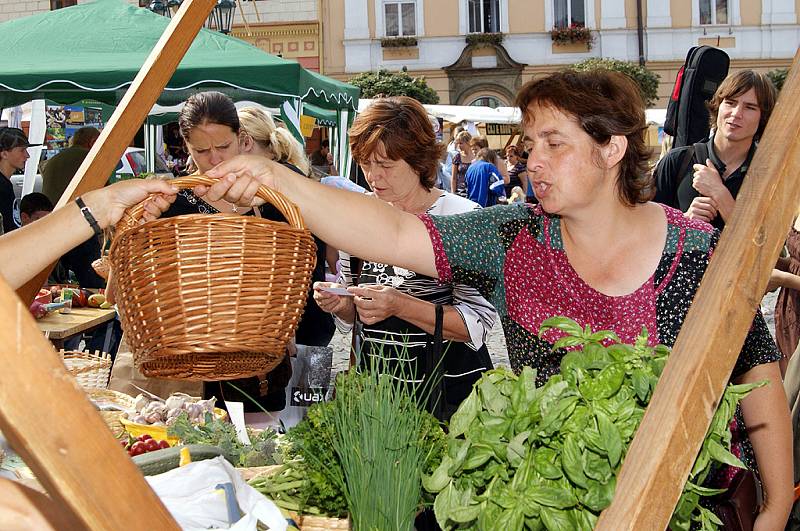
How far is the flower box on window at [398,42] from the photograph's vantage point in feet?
95.1

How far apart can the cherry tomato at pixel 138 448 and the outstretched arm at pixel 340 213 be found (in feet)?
2.43

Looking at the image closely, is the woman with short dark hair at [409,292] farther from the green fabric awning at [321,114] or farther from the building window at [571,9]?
the building window at [571,9]

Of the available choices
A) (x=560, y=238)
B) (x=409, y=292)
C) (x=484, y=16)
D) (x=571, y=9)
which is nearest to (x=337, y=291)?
(x=409, y=292)

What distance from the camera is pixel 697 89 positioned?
12.7 feet

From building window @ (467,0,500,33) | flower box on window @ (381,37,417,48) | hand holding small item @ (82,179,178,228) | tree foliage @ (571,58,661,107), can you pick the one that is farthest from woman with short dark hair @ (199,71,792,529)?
building window @ (467,0,500,33)

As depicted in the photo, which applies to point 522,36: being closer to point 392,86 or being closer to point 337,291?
point 392,86

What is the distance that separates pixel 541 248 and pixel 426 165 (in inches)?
49.5

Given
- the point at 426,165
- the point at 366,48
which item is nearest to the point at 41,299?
the point at 426,165

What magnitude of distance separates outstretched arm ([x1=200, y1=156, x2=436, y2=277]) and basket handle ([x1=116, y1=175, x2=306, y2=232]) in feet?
0.07

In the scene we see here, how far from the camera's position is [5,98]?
24.8ft

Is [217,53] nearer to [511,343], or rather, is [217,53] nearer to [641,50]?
[511,343]

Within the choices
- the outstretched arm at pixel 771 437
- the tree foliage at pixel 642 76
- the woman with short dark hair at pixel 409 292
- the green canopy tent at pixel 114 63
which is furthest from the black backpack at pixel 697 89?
the tree foliage at pixel 642 76

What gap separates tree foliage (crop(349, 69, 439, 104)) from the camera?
24781 millimetres

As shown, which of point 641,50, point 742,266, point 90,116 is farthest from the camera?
point 641,50
